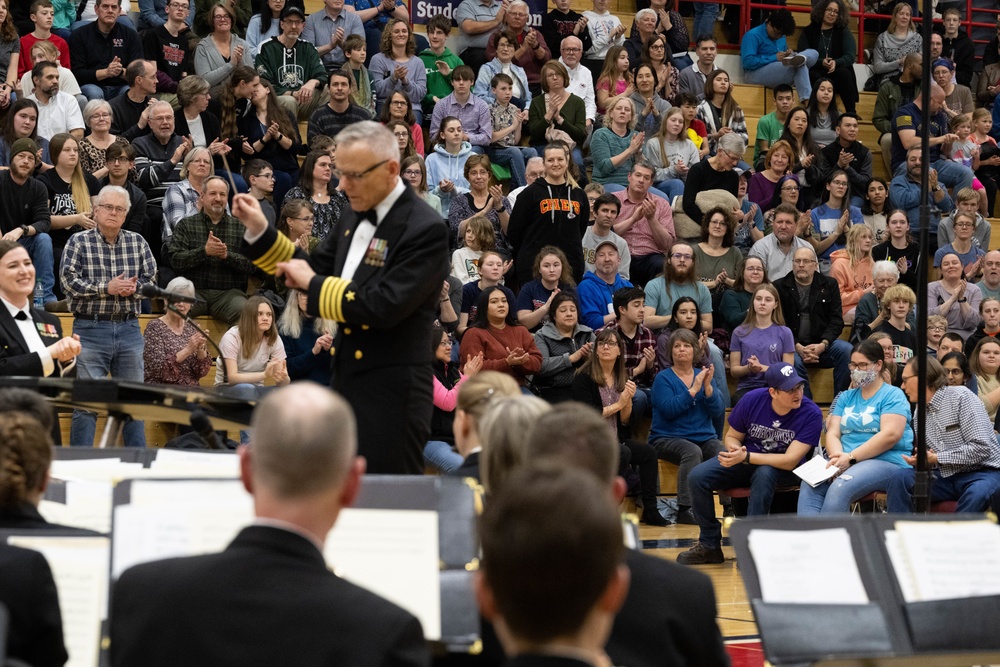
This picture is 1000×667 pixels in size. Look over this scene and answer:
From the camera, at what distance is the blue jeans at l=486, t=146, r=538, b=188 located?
11.5 m

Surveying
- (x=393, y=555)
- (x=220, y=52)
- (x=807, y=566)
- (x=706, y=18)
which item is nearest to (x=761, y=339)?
(x=220, y=52)

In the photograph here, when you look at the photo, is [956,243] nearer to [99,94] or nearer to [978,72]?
[978,72]

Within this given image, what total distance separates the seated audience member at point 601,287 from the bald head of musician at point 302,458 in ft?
25.6

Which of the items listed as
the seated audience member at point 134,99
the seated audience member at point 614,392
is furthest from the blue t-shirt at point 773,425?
the seated audience member at point 134,99

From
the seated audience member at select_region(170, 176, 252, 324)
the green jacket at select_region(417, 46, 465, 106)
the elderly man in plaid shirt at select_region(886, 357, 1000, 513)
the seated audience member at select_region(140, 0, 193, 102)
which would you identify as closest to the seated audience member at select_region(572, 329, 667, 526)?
the elderly man in plaid shirt at select_region(886, 357, 1000, 513)

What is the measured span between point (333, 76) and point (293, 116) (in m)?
0.47

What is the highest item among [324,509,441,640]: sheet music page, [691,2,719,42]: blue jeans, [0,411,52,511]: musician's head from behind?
[691,2,719,42]: blue jeans

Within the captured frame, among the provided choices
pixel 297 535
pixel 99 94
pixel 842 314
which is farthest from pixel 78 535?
pixel 842 314

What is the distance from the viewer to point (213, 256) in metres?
8.80

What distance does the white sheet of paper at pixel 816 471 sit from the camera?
302 inches

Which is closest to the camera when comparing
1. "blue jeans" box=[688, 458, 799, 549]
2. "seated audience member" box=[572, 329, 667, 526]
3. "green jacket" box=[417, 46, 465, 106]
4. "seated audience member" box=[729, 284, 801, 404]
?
"blue jeans" box=[688, 458, 799, 549]

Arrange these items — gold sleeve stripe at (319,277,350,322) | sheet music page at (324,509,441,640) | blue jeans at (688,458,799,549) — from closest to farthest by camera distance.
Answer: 1. sheet music page at (324,509,441,640)
2. gold sleeve stripe at (319,277,350,322)
3. blue jeans at (688,458,799,549)

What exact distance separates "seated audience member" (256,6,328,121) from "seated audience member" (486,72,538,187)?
156 cm

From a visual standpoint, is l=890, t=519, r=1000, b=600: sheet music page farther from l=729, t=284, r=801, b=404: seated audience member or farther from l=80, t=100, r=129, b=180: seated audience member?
l=80, t=100, r=129, b=180: seated audience member
